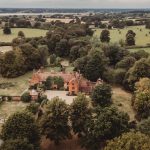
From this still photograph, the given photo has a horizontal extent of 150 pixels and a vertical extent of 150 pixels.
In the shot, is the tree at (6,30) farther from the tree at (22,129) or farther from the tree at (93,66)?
the tree at (22,129)

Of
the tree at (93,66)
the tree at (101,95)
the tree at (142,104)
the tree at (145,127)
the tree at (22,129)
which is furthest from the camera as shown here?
the tree at (93,66)

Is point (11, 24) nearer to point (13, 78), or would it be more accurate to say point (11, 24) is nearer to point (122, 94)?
point (13, 78)

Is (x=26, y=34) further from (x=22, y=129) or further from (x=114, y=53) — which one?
(x=22, y=129)

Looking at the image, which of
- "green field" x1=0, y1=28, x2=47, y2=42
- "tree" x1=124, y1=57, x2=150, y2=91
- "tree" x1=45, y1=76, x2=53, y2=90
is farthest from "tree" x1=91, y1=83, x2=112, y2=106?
"green field" x1=0, y1=28, x2=47, y2=42

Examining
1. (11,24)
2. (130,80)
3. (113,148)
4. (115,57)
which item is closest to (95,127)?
(113,148)

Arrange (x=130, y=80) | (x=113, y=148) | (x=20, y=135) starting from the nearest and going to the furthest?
(x=113, y=148) → (x=20, y=135) → (x=130, y=80)

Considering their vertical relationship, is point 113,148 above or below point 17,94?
above

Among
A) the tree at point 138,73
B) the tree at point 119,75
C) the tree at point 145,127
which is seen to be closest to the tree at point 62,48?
the tree at point 119,75

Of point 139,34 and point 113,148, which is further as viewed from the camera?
point 139,34
